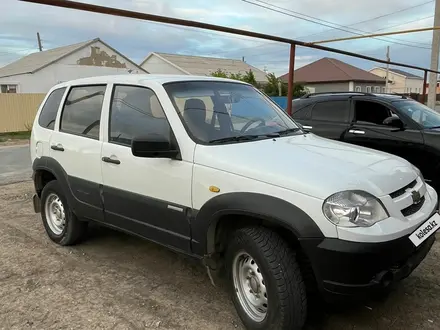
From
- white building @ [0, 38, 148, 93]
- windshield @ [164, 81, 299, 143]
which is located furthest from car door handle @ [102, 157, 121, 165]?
white building @ [0, 38, 148, 93]

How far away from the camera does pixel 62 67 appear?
30.7 m

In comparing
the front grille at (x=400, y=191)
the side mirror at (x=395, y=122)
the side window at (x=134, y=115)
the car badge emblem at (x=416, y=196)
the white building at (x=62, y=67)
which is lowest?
the car badge emblem at (x=416, y=196)

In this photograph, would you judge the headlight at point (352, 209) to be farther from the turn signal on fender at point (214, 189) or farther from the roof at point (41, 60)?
the roof at point (41, 60)

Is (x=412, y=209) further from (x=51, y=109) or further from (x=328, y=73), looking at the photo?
(x=328, y=73)

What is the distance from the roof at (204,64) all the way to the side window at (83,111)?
38.8 m

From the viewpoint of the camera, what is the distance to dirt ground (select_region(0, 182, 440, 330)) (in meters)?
3.29

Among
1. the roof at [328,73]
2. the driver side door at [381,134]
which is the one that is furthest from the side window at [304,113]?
the roof at [328,73]

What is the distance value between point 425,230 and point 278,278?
1.08 metres

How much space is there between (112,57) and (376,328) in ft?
108

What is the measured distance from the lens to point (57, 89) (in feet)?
16.6

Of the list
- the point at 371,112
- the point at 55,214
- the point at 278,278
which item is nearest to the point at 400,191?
the point at 278,278

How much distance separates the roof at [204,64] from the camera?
4425 cm

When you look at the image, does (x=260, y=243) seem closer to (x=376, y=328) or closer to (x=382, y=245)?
(x=382, y=245)

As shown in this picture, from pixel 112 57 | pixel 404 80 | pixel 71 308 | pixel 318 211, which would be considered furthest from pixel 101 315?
pixel 404 80
